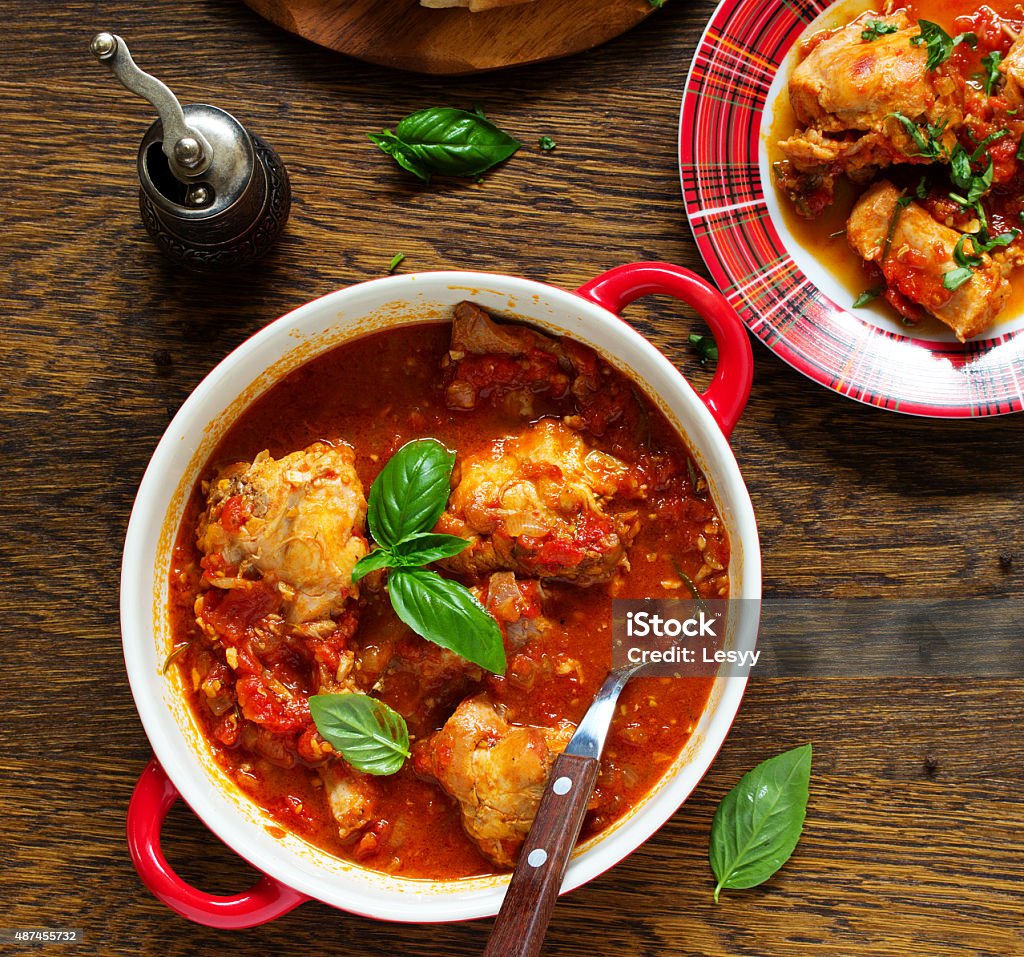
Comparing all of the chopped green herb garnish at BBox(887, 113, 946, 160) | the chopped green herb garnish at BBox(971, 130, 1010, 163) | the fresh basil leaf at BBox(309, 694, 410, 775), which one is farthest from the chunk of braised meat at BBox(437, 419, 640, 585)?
the chopped green herb garnish at BBox(971, 130, 1010, 163)

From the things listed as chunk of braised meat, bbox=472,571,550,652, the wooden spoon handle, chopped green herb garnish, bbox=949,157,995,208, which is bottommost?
the wooden spoon handle

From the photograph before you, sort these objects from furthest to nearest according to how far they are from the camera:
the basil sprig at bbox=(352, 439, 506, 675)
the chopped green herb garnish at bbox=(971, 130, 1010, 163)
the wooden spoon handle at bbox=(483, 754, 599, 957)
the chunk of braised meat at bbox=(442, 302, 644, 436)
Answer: the chopped green herb garnish at bbox=(971, 130, 1010, 163) < the chunk of braised meat at bbox=(442, 302, 644, 436) < the basil sprig at bbox=(352, 439, 506, 675) < the wooden spoon handle at bbox=(483, 754, 599, 957)

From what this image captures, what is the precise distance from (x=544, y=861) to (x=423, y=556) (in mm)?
864

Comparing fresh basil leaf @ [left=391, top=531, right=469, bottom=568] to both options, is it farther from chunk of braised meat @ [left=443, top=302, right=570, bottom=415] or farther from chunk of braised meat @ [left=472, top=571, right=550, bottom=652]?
chunk of braised meat @ [left=443, top=302, right=570, bottom=415]

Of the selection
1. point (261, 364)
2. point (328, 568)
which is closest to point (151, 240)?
point (261, 364)

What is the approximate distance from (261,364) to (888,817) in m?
2.43

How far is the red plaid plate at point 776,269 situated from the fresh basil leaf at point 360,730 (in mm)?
1631

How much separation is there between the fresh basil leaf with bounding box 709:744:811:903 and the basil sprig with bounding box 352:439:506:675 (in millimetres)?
1016

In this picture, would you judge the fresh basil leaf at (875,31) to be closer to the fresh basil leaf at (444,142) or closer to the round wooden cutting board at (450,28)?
the round wooden cutting board at (450,28)

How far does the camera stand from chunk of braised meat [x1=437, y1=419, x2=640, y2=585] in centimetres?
275

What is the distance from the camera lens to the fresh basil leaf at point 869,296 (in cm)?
323

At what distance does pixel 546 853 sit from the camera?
2.62m

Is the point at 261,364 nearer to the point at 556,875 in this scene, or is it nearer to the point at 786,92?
the point at 556,875

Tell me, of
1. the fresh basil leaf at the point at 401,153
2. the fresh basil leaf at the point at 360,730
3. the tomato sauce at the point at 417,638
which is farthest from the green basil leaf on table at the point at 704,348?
the fresh basil leaf at the point at 360,730
